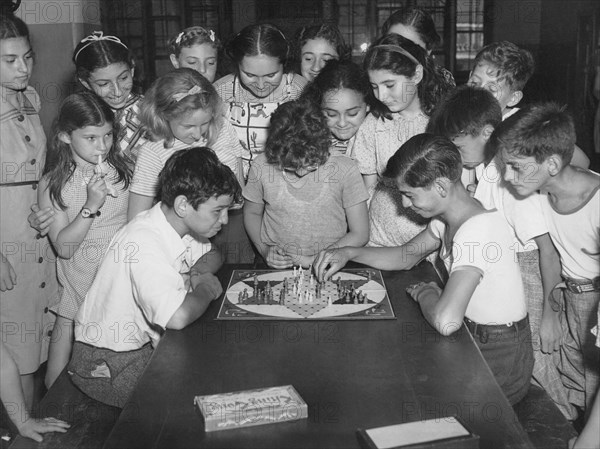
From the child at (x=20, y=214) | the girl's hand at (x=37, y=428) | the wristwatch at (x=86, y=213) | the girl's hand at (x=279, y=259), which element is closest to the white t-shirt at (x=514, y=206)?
the girl's hand at (x=279, y=259)

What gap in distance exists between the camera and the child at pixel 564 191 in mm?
2508

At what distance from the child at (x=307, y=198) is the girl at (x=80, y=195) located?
23.4 inches

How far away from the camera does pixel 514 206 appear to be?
275 cm

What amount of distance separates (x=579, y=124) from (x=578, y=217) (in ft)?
20.2

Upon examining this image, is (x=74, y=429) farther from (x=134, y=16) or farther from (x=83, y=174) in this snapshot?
(x=134, y=16)

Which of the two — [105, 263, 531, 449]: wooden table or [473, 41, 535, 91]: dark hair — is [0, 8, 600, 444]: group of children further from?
[105, 263, 531, 449]: wooden table

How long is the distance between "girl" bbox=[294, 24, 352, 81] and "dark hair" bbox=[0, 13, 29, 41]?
1.31 meters

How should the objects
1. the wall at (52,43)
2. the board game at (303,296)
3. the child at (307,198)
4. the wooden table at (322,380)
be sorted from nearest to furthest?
1. the wooden table at (322,380)
2. the board game at (303,296)
3. the child at (307,198)
4. the wall at (52,43)

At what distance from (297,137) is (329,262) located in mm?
546

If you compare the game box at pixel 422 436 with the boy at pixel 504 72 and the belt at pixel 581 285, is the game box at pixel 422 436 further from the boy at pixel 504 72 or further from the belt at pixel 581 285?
the boy at pixel 504 72

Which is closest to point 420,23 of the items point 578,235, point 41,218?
point 578,235

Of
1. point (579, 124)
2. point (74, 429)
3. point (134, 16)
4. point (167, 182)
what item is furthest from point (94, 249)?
point (134, 16)

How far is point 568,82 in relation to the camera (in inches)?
349

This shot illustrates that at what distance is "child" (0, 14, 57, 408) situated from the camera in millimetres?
3002
